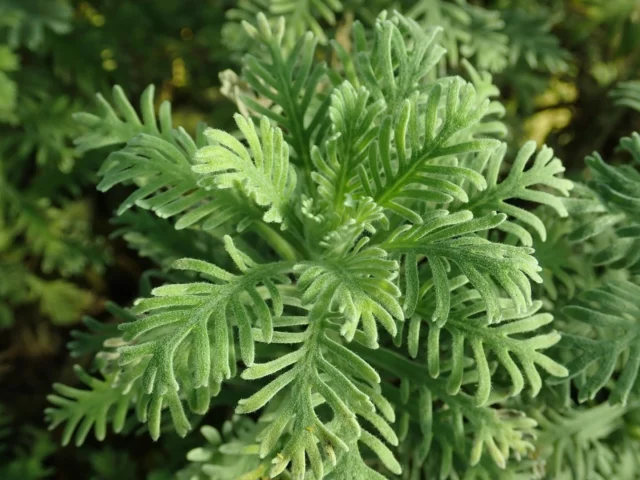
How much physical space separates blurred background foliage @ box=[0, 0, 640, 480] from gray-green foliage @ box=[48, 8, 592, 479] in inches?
20.8

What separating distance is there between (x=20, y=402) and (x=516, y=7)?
6.01 ft

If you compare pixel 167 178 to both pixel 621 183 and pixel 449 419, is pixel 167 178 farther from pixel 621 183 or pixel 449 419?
pixel 621 183

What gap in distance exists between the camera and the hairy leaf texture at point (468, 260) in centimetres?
94

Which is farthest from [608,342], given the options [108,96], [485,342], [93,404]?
[108,96]

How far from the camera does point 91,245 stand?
203 cm

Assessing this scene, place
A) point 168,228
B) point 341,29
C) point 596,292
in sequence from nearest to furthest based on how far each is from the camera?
point 596,292 < point 168,228 < point 341,29

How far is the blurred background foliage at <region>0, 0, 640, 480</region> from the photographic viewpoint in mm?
1808

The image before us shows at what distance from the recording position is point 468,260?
0.96 meters

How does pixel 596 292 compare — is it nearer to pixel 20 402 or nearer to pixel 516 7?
pixel 516 7

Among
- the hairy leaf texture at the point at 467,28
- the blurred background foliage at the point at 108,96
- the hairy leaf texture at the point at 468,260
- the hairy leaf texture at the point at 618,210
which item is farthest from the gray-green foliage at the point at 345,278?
the blurred background foliage at the point at 108,96

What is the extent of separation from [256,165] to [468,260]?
0.34m

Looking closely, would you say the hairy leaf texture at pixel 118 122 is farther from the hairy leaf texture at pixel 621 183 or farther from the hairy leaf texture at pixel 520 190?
the hairy leaf texture at pixel 621 183

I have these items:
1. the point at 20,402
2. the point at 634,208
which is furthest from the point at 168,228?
the point at 20,402

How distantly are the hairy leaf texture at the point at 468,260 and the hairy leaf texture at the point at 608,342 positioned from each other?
0.70 feet
